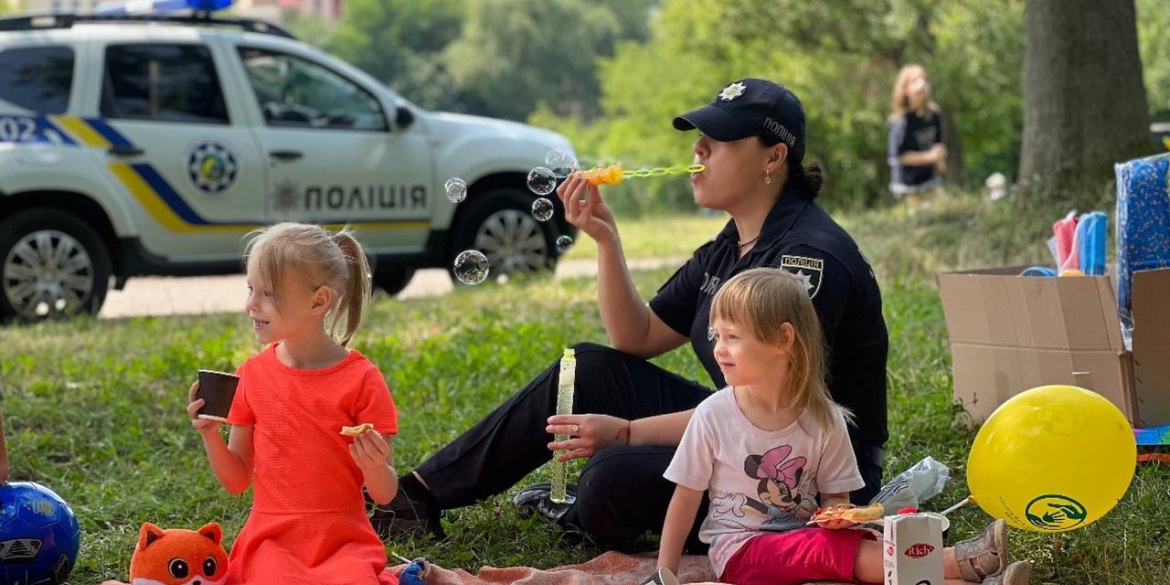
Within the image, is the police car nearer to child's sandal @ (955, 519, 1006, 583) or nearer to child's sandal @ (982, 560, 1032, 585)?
child's sandal @ (955, 519, 1006, 583)

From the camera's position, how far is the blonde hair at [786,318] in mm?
3145

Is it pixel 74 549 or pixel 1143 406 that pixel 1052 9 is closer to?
pixel 1143 406

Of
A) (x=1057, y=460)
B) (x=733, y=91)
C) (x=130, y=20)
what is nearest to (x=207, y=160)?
(x=130, y=20)

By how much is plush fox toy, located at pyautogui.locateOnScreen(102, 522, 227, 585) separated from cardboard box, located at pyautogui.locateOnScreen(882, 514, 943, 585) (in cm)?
149

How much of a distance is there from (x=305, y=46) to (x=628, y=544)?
5.88 metres

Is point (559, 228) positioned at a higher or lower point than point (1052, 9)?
lower

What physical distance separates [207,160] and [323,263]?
5.35m

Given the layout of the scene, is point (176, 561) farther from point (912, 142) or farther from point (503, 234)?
point (912, 142)

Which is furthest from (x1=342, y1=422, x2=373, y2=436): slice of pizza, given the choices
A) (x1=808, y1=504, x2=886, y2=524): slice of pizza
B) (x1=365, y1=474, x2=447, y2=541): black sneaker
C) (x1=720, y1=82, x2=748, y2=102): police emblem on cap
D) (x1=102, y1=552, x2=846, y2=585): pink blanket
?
(x1=720, y1=82, x2=748, y2=102): police emblem on cap

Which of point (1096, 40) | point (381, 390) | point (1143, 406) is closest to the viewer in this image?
point (381, 390)

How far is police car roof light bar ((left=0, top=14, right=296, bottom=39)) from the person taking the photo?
812 centimetres

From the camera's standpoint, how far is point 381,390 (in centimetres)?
326

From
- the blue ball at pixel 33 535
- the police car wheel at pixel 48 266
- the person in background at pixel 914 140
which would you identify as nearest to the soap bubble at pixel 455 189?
the blue ball at pixel 33 535

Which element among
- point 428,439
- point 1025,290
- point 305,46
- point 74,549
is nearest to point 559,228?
point 305,46
